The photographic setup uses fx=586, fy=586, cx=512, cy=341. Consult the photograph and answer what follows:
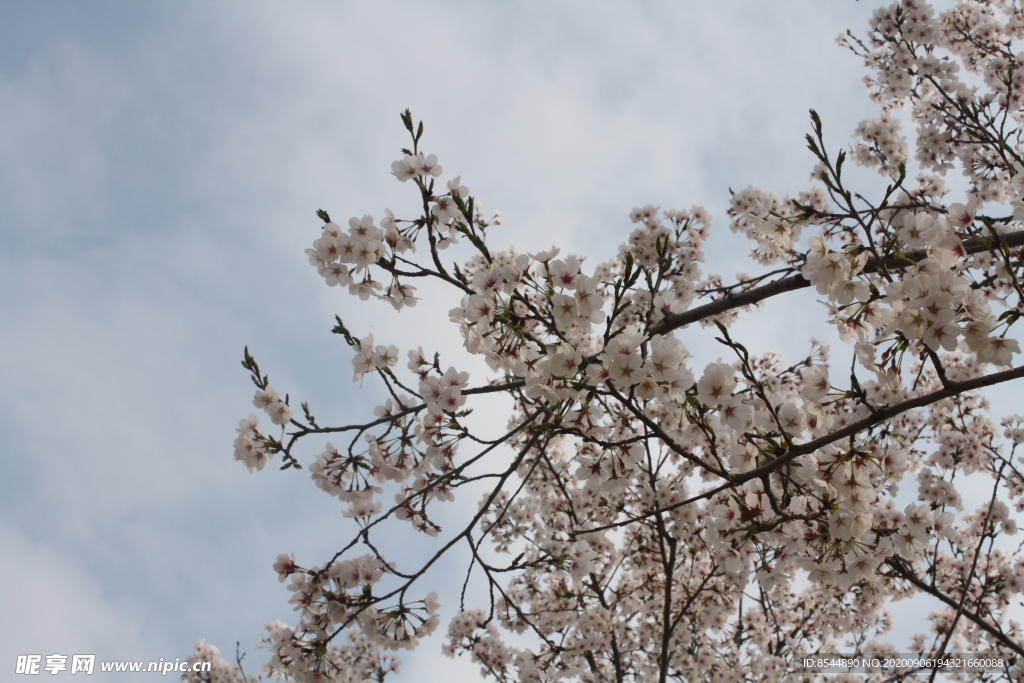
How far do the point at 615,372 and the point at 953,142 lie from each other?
19.8ft

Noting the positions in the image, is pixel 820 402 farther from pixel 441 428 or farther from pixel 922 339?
pixel 441 428

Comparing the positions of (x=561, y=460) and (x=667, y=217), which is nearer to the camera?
(x=667, y=217)

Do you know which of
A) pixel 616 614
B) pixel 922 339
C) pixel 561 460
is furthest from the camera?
pixel 561 460

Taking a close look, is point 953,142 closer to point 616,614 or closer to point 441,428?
point 441,428

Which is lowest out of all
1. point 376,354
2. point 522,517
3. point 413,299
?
point 376,354

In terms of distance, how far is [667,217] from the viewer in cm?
683

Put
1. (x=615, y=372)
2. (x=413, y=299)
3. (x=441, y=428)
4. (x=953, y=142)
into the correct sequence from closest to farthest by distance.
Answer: (x=615, y=372) → (x=441, y=428) → (x=413, y=299) → (x=953, y=142)

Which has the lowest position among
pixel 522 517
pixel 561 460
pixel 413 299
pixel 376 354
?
pixel 376 354

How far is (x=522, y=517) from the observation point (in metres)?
8.38

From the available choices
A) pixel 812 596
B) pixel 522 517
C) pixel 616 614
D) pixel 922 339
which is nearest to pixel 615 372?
pixel 922 339

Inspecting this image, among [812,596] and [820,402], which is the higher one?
[812,596]

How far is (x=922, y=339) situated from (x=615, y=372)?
105 centimetres

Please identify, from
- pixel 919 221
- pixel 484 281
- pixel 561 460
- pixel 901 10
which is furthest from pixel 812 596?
pixel 484 281

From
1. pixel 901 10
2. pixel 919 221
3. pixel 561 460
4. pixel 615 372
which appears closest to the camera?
pixel 615 372
